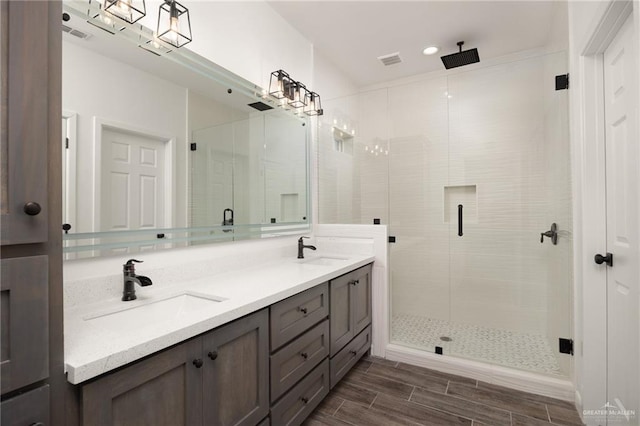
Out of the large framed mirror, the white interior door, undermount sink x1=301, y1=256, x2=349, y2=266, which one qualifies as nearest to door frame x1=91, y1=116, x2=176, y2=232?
the large framed mirror

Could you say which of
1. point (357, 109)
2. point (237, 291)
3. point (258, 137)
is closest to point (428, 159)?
point (357, 109)

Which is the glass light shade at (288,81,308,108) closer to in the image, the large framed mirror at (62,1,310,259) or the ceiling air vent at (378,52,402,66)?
the large framed mirror at (62,1,310,259)

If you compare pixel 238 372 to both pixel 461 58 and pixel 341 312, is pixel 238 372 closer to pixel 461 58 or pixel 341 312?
pixel 341 312

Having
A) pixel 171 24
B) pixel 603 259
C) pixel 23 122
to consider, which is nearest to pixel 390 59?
pixel 171 24

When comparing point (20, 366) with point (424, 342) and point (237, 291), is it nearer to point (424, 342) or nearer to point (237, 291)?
point (237, 291)

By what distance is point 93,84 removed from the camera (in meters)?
1.30

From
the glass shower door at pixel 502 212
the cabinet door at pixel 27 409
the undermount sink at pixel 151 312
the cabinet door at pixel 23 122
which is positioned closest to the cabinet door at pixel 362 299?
the glass shower door at pixel 502 212

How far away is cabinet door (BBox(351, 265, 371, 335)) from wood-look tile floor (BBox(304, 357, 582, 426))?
Result: 1.21 ft

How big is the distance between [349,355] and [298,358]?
2.40 ft

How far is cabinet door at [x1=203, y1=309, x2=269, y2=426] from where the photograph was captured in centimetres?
114

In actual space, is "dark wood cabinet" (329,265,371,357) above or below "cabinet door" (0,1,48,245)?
below

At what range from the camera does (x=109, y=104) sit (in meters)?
1.36

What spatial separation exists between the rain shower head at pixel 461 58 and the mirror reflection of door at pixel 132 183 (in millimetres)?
2674

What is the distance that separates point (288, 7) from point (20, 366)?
262 centimetres
